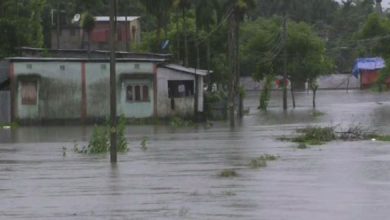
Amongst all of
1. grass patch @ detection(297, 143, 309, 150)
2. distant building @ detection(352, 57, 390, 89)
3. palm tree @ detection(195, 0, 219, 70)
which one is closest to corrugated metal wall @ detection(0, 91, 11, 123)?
palm tree @ detection(195, 0, 219, 70)

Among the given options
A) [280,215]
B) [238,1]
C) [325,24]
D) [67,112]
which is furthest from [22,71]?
[325,24]

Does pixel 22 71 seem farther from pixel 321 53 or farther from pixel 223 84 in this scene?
pixel 321 53

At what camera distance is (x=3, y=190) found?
639 inches

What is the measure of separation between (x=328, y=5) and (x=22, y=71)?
102m

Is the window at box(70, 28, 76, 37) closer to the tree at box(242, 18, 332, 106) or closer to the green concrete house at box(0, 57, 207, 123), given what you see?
the tree at box(242, 18, 332, 106)

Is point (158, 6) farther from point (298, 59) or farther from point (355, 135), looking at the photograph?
point (355, 135)

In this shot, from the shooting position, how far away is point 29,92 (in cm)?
4738

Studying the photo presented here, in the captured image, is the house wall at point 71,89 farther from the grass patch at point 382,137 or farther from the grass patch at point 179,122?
the grass patch at point 382,137

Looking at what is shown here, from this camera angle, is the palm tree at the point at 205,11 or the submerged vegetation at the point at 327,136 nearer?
the submerged vegetation at the point at 327,136

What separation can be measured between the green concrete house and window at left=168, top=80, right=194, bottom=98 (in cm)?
86

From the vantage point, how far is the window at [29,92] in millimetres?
47375

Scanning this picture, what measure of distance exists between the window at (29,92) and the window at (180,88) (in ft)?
24.7

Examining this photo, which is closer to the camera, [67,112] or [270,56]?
[67,112]

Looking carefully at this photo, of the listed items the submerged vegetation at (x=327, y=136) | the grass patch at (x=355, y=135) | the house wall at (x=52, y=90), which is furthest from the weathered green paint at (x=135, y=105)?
the grass patch at (x=355, y=135)
